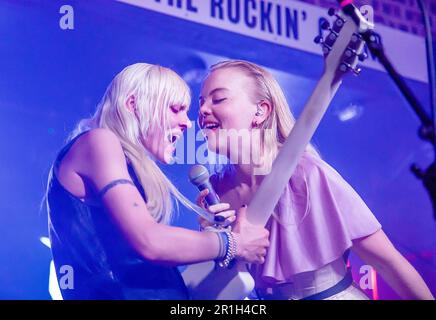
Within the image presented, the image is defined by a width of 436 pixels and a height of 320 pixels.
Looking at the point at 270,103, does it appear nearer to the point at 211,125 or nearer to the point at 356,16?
the point at 211,125

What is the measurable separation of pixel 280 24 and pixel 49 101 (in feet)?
2.53

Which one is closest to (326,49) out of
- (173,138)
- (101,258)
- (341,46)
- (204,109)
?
(341,46)

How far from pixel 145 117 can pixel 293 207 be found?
1.60 feet

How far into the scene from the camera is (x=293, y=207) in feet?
5.93

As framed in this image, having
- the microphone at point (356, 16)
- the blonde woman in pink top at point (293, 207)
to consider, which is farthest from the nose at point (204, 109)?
the microphone at point (356, 16)

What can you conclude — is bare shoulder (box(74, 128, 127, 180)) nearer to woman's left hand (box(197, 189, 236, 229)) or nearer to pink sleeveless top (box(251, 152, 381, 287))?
woman's left hand (box(197, 189, 236, 229))

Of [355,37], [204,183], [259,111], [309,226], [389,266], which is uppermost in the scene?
[355,37]

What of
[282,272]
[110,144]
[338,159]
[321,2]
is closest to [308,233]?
[282,272]

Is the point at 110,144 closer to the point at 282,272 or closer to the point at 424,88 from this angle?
the point at 282,272

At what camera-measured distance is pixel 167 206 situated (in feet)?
5.67

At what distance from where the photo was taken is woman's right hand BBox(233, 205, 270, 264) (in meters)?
1.71

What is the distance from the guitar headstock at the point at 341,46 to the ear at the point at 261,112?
202mm

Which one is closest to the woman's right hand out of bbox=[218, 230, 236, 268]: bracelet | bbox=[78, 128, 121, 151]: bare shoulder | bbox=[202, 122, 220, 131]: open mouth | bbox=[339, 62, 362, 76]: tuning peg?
bbox=[218, 230, 236, 268]: bracelet

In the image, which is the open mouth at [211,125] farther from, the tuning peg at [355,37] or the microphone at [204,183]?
the tuning peg at [355,37]
